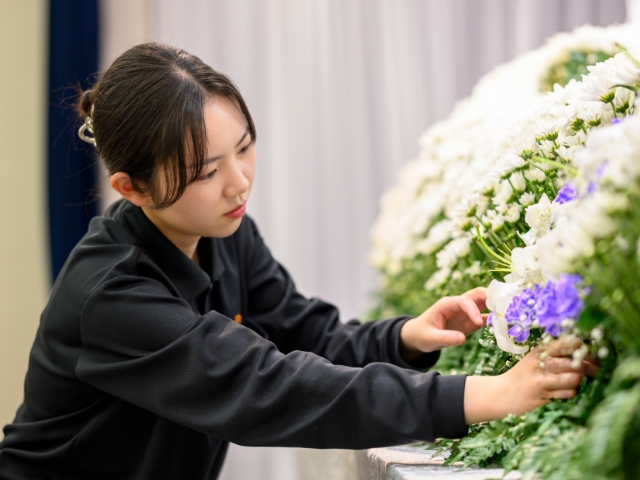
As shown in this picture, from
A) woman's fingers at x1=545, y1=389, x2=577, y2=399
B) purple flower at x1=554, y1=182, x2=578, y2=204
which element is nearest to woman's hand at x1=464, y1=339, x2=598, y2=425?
woman's fingers at x1=545, y1=389, x2=577, y2=399

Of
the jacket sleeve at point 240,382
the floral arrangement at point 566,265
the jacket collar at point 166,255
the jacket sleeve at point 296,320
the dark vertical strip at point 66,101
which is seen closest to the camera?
the floral arrangement at point 566,265

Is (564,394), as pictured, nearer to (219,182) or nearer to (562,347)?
(562,347)

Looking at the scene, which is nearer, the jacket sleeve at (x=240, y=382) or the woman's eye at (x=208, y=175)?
the jacket sleeve at (x=240, y=382)

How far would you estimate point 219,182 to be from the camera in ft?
2.90

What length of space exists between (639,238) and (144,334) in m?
0.56

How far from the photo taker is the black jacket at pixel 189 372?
71cm

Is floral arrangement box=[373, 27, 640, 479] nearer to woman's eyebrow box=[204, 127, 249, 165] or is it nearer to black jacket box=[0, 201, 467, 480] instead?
black jacket box=[0, 201, 467, 480]

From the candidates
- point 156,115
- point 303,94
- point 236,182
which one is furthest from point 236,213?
point 303,94

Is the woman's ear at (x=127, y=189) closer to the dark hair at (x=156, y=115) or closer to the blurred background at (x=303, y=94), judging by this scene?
the dark hair at (x=156, y=115)

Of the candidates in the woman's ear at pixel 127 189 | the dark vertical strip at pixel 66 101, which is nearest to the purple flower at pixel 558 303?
the woman's ear at pixel 127 189

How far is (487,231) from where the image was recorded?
0.85 m

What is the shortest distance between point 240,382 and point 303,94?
2229mm

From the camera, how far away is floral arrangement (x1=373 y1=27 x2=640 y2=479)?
1.52 feet

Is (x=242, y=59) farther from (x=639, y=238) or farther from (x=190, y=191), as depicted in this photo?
(x=639, y=238)
